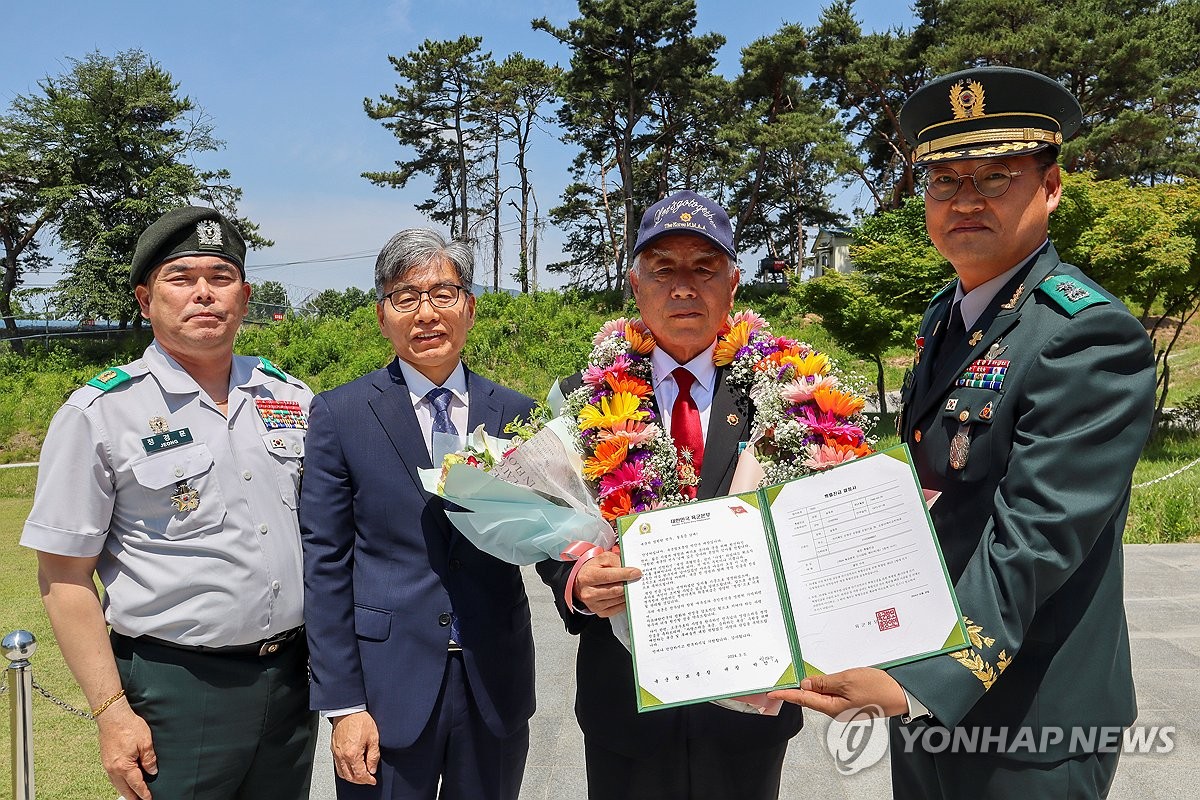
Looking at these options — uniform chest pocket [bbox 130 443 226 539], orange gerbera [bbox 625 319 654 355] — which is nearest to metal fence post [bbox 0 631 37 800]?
uniform chest pocket [bbox 130 443 226 539]

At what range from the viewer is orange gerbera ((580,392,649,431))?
7.54 feet

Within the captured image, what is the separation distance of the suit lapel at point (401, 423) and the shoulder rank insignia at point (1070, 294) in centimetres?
174

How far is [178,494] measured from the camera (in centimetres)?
240

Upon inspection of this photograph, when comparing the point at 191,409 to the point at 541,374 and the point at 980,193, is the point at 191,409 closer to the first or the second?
the point at 980,193

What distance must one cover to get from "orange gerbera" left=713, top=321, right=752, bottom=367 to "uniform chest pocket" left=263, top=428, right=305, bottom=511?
139 centimetres

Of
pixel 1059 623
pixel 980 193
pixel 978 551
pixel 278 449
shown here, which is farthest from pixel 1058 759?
pixel 278 449

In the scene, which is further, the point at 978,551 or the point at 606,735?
the point at 606,735

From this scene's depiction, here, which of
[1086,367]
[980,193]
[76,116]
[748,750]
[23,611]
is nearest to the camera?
[1086,367]

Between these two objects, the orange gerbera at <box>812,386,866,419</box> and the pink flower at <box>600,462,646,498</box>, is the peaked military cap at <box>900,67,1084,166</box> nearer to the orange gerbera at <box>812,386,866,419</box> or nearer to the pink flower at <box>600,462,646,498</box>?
the orange gerbera at <box>812,386,866,419</box>

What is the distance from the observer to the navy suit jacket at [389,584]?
230cm

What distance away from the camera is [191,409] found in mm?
2545

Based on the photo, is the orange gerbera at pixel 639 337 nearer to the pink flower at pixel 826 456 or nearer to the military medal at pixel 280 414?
the pink flower at pixel 826 456

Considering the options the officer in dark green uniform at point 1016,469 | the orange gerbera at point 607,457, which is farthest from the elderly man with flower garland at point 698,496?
the officer in dark green uniform at point 1016,469

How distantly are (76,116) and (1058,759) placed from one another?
38.8 metres
